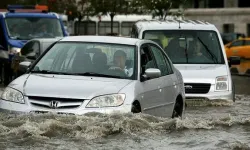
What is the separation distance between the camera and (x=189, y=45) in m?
19.2

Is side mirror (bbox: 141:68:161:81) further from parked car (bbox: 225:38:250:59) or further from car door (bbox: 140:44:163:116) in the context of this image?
parked car (bbox: 225:38:250:59)

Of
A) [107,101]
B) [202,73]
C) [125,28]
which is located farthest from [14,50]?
[125,28]

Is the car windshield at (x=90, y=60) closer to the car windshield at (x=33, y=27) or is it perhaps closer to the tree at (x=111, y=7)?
the car windshield at (x=33, y=27)

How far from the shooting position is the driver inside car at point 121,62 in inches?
489

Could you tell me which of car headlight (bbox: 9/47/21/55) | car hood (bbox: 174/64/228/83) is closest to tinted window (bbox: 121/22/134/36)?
car headlight (bbox: 9/47/21/55)

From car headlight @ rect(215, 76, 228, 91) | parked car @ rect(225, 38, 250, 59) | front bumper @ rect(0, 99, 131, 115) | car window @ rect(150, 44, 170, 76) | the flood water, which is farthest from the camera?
parked car @ rect(225, 38, 250, 59)

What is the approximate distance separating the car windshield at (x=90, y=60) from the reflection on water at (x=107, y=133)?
904 millimetres

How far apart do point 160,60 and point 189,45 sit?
5370 mm

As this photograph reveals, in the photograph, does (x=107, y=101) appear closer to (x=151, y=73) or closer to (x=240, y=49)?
(x=151, y=73)

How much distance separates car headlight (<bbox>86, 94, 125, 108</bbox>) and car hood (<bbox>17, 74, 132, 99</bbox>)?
5cm

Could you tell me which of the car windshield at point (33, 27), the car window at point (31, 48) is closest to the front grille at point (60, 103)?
the car window at point (31, 48)

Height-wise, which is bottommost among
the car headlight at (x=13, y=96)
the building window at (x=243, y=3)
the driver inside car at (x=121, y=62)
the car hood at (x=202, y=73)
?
the building window at (x=243, y=3)

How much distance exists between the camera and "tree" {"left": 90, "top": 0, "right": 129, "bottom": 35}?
176ft

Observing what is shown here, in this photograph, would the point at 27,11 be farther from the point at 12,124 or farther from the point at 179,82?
the point at 12,124
